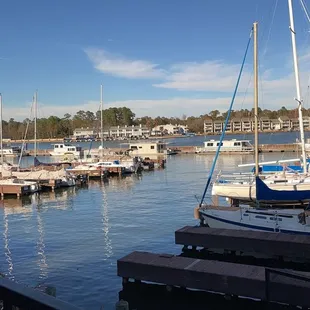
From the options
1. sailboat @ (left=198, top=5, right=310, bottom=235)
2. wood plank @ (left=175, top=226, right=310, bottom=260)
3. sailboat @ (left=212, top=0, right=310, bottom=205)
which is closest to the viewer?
wood plank @ (left=175, top=226, right=310, bottom=260)

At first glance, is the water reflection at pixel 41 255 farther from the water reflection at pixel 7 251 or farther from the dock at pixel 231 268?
the dock at pixel 231 268

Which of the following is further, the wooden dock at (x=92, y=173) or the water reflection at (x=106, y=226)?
the wooden dock at (x=92, y=173)

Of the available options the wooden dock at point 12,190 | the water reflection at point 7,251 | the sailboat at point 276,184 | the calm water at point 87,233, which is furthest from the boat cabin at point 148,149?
the water reflection at point 7,251

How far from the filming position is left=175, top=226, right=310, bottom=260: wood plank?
16938mm

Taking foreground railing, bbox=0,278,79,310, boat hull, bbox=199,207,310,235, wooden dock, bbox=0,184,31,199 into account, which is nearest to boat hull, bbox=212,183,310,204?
boat hull, bbox=199,207,310,235

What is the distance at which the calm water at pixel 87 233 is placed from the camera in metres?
16.4

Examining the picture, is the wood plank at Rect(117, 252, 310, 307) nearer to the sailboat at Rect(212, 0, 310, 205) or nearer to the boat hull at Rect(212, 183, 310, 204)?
the sailboat at Rect(212, 0, 310, 205)

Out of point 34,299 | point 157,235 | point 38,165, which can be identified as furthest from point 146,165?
point 34,299

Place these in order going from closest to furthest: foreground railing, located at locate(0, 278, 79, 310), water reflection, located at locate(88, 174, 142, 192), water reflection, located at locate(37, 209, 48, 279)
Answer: foreground railing, located at locate(0, 278, 79, 310) < water reflection, located at locate(37, 209, 48, 279) < water reflection, located at locate(88, 174, 142, 192)

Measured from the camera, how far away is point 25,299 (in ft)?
10.0

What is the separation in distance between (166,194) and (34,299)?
38.1m

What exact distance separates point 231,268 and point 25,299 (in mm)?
11350

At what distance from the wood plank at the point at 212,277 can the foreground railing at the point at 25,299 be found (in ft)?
32.7

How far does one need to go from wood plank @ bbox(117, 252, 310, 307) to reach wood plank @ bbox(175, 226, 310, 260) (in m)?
3.79
